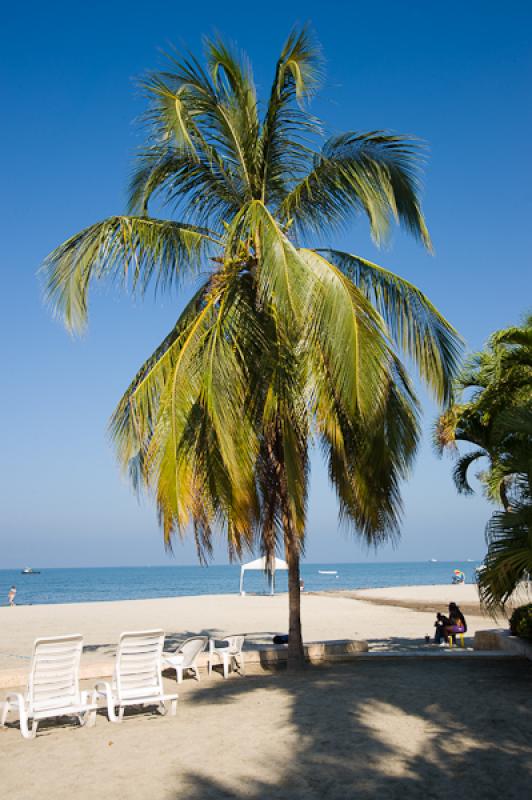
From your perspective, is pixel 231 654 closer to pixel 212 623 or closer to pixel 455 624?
pixel 455 624

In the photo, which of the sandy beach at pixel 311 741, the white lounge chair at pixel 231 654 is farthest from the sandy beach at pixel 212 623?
the sandy beach at pixel 311 741

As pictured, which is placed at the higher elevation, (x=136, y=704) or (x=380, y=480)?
(x=380, y=480)

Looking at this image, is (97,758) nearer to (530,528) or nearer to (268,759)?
(268,759)

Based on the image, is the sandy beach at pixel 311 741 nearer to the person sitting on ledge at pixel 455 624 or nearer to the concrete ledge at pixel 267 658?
the concrete ledge at pixel 267 658

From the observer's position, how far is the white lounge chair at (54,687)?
7465 mm

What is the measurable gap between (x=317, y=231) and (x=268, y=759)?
7770mm

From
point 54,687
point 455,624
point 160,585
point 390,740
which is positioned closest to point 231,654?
point 54,687

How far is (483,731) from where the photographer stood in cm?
696

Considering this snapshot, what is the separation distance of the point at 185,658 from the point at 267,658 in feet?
6.36

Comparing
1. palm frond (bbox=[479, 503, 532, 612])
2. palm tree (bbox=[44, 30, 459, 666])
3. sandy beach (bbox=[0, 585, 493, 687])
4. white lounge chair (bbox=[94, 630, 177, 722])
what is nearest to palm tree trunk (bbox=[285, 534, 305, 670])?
palm tree (bbox=[44, 30, 459, 666])

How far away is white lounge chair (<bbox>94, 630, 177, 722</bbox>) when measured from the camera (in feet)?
26.4

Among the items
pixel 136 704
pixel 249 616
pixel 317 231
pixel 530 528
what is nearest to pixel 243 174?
pixel 317 231

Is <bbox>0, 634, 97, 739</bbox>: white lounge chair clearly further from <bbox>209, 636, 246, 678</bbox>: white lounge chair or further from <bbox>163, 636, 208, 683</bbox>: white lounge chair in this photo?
<bbox>209, 636, 246, 678</bbox>: white lounge chair

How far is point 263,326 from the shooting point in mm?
10227
